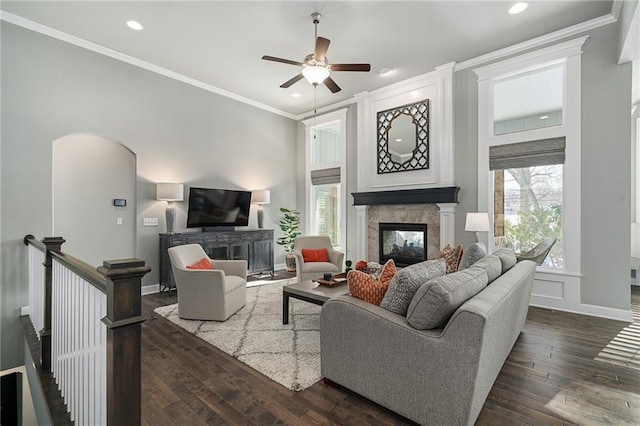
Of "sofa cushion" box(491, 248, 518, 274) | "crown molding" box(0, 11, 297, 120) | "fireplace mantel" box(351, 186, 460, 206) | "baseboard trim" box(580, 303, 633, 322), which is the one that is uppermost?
"crown molding" box(0, 11, 297, 120)

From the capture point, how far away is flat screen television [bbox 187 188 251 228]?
516 centimetres

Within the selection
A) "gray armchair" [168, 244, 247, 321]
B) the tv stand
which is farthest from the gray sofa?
the tv stand

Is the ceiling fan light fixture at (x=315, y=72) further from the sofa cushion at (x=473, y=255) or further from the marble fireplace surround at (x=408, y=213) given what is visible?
the marble fireplace surround at (x=408, y=213)

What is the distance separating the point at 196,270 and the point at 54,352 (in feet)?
4.54

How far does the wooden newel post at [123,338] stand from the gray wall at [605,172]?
487cm

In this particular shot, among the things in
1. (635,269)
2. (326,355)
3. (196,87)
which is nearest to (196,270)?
(326,355)

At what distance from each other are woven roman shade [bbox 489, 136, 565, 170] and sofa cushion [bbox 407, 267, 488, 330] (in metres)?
3.35

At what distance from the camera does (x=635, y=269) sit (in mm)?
4926

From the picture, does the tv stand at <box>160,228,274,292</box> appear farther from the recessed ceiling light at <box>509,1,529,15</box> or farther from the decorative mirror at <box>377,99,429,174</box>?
the recessed ceiling light at <box>509,1,529,15</box>

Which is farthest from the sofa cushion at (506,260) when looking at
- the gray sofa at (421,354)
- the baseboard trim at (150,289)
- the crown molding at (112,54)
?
the crown molding at (112,54)

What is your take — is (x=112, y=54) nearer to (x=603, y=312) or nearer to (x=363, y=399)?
(x=363, y=399)

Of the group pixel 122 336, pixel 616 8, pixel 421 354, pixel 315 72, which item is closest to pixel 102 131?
pixel 315 72

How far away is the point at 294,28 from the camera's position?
3.83 m

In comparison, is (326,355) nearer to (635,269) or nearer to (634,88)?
(635,269)
